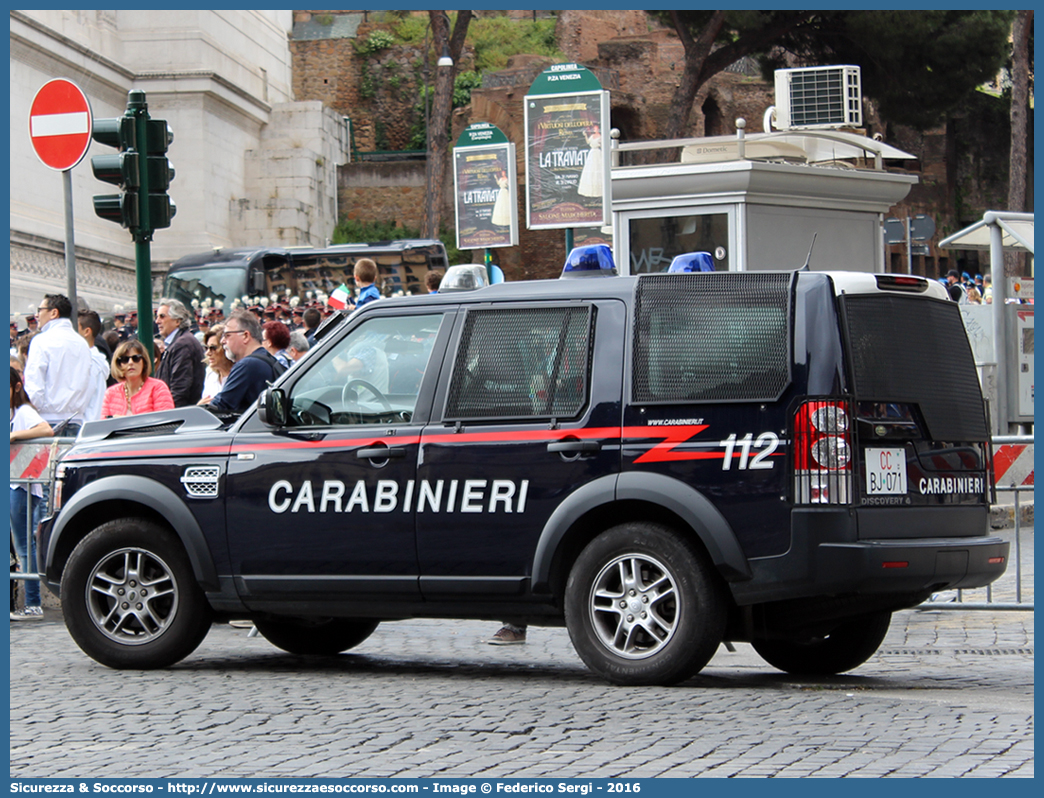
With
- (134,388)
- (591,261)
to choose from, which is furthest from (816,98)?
(591,261)

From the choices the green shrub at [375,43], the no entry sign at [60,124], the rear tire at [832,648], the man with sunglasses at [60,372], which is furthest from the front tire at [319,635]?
the green shrub at [375,43]

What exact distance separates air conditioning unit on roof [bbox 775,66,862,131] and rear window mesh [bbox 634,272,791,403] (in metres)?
10.1

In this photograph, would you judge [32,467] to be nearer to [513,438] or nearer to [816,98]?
[513,438]

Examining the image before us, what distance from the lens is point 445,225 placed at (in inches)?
1937

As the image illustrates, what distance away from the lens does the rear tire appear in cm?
783

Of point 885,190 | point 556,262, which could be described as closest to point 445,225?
point 556,262

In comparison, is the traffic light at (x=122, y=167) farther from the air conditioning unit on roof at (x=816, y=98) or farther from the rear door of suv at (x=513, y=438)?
the air conditioning unit on roof at (x=816, y=98)

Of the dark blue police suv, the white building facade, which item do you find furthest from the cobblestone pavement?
the white building facade

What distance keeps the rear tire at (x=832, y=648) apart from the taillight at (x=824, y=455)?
1.26m

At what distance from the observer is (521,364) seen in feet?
24.5

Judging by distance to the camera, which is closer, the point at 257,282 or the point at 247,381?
the point at 247,381

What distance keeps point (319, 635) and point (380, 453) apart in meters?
1.77

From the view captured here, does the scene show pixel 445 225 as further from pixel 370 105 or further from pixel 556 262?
pixel 370 105

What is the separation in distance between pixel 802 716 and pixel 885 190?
920 centimetres
